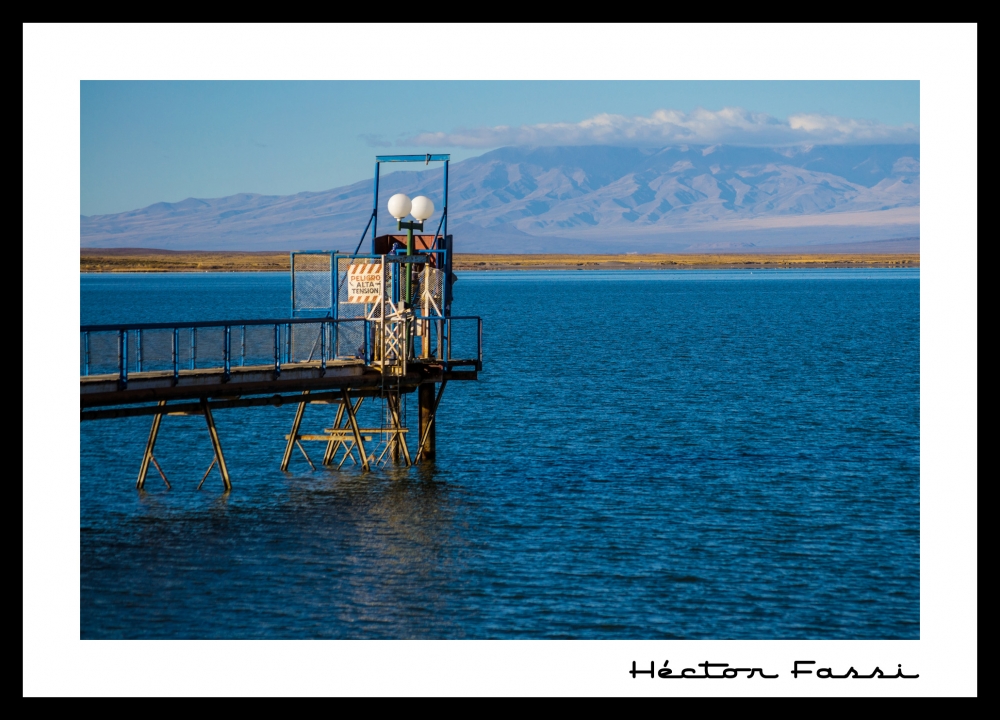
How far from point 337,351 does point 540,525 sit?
7.70 meters

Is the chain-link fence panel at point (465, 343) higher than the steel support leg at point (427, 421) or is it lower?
higher

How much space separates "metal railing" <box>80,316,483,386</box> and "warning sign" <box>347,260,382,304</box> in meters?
0.64

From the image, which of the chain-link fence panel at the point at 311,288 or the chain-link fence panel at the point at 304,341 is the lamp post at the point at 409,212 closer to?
the chain-link fence panel at the point at 311,288

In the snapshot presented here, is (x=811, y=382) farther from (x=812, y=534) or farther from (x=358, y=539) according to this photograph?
(x=358, y=539)

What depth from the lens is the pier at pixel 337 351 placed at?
2848cm

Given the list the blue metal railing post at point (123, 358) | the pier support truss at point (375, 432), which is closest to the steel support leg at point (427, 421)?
the pier support truss at point (375, 432)

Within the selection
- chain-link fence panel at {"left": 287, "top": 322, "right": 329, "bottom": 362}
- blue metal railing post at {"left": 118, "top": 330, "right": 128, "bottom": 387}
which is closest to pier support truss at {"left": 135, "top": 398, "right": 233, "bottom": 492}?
blue metal railing post at {"left": 118, "top": 330, "right": 128, "bottom": 387}

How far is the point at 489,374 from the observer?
58062 mm

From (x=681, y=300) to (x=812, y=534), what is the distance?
132 meters

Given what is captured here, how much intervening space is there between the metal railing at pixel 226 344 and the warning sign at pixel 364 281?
2.09 feet

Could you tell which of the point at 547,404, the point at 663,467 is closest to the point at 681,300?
the point at 547,404

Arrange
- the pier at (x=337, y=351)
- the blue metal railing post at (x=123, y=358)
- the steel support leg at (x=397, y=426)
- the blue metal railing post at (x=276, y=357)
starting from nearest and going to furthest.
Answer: the blue metal railing post at (x=123, y=358)
the pier at (x=337, y=351)
the blue metal railing post at (x=276, y=357)
the steel support leg at (x=397, y=426)

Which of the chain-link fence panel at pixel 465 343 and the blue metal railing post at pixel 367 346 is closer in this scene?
the blue metal railing post at pixel 367 346

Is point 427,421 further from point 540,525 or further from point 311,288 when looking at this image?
point 540,525
